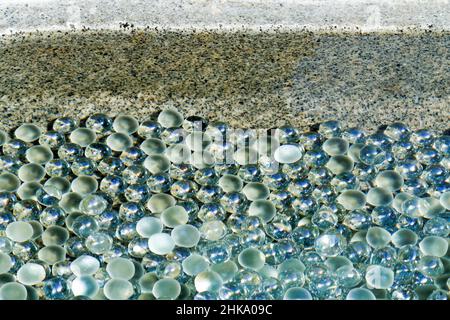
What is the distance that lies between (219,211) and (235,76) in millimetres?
294

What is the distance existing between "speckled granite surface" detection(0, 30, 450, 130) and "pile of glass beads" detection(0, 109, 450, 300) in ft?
0.14

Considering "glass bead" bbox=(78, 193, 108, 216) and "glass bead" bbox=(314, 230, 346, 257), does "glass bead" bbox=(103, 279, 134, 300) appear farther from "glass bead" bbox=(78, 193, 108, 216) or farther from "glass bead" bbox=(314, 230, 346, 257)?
"glass bead" bbox=(314, 230, 346, 257)

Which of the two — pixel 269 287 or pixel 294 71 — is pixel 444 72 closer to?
pixel 294 71

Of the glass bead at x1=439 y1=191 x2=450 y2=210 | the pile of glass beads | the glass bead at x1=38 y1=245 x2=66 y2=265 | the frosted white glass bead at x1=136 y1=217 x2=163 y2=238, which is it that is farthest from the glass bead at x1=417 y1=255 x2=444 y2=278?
the glass bead at x1=38 y1=245 x2=66 y2=265

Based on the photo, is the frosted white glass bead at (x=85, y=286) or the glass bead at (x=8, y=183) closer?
the frosted white glass bead at (x=85, y=286)

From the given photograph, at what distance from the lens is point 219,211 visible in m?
1.08

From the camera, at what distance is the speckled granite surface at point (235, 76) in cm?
125

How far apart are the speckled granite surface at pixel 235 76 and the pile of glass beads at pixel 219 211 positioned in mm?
42

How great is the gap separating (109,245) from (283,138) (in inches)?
12.5

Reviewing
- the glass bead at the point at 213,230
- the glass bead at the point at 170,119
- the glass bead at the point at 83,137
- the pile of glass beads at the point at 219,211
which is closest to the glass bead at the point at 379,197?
the pile of glass beads at the point at 219,211

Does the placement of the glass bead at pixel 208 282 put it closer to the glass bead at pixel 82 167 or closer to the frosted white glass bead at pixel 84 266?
the frosted white glass bead at pixel 84 266

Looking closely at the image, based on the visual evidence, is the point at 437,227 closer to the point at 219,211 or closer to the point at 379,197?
→ the point at 379,197

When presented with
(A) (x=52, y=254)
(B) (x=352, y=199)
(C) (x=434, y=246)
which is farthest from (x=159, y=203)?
(C) (x=434, y=246)
